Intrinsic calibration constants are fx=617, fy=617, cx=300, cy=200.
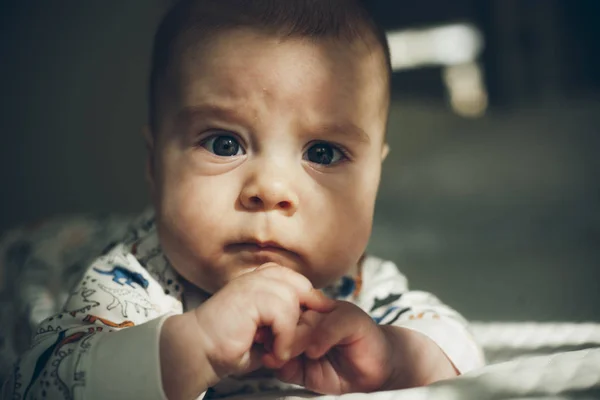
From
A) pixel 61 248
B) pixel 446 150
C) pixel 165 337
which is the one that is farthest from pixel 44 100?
pixel 165 337

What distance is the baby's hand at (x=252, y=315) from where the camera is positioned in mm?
563

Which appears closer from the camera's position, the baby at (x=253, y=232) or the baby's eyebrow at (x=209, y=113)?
the baby at (x=253, y=232)

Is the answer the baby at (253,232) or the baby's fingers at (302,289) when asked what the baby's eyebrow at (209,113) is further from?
the baby's fingers at (302,289)

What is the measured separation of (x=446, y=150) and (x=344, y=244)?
1363mm

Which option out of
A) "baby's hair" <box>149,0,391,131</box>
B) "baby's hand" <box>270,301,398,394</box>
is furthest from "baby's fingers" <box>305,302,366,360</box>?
"baby's hair" <box>149,0,391,131</box>

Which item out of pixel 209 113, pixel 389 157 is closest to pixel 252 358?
pixel 209 113

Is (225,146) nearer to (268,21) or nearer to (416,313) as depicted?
(268,21)

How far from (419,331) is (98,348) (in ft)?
1.31

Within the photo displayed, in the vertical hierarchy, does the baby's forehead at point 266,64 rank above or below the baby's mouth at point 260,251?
above

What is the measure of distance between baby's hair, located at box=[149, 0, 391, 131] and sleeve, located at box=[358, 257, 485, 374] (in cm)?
33

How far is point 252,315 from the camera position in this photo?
0.57 m

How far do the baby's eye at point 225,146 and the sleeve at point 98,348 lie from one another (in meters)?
0.21

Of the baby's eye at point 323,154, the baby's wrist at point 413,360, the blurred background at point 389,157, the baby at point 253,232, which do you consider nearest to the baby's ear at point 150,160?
the baby at point 253,232

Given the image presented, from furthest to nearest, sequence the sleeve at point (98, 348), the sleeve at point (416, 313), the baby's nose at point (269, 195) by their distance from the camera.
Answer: the sleeve at point (416, 313) < the baby's nose at point (269, 195) < the sleeve at point (98, 348)
